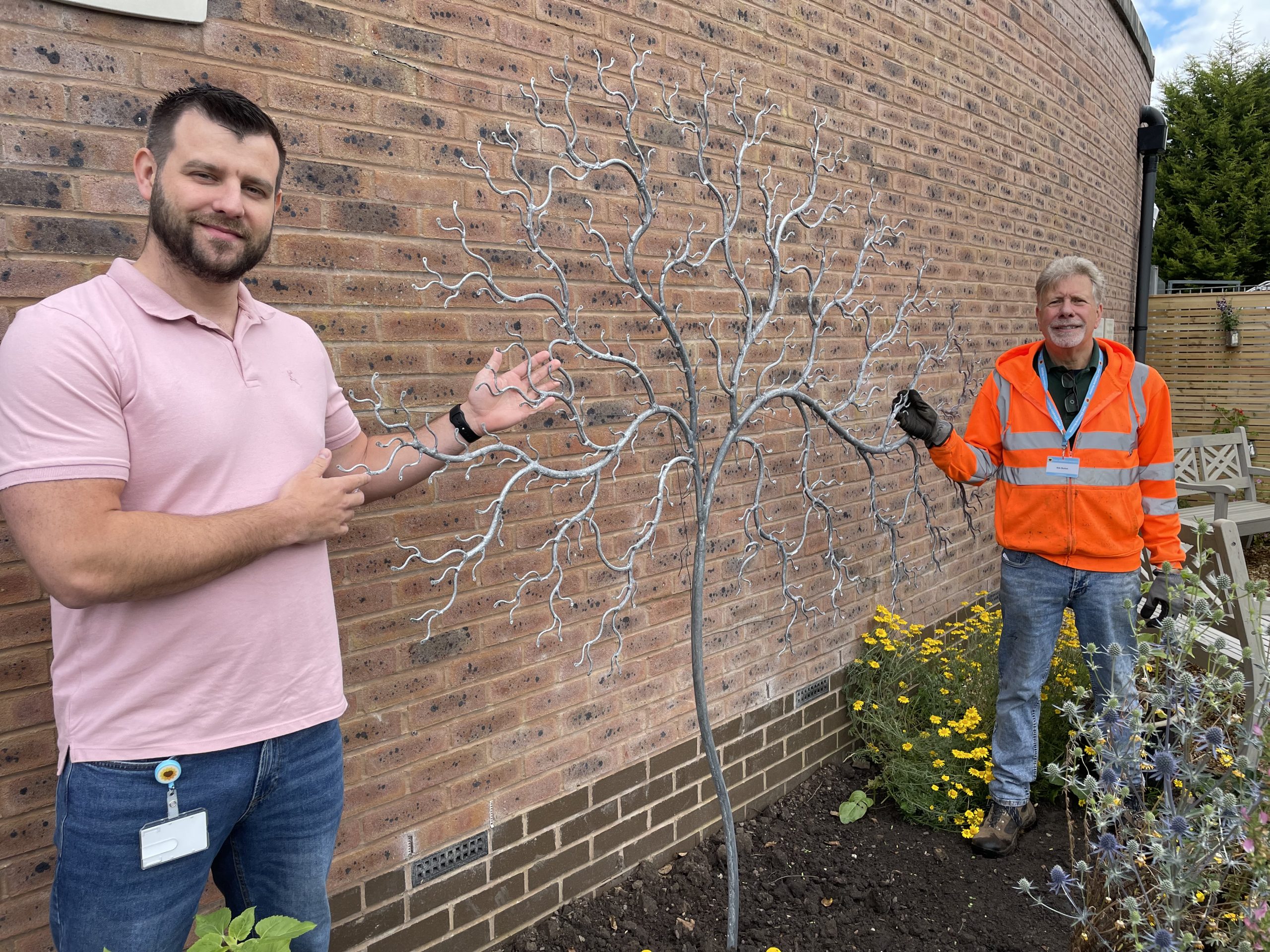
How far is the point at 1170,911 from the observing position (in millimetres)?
1994

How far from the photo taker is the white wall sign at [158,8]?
1.74 meters

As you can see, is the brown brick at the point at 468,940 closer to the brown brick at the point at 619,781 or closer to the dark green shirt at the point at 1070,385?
the brown brick at the point at 619,781

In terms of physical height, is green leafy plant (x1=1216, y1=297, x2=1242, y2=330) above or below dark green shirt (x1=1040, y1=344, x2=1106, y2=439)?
above

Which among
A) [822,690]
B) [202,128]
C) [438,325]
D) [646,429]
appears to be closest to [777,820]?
[822,690]

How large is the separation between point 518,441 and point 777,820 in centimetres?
215

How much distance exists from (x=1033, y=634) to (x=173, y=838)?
120 inches

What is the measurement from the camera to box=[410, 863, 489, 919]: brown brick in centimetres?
246

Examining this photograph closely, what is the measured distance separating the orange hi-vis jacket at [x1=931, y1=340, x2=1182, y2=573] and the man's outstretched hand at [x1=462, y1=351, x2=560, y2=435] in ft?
5.96

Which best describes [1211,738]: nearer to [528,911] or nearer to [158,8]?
[528,911]

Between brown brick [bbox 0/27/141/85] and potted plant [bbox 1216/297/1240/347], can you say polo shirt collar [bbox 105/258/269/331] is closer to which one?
brown brick [bbox 0/27/141/85]

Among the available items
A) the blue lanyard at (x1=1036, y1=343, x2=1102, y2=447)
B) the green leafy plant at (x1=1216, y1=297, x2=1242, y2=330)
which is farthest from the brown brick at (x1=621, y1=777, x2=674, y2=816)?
the green leafy plant at (x1=1216, y1=297, x2=1242, y2=330)

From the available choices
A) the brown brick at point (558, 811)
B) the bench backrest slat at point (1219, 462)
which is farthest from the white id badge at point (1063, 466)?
the bench backrest slat at point (1219, 462)

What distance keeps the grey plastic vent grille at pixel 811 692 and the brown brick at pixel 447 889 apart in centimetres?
174

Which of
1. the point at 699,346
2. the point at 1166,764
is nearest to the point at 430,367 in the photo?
the point at 699,346
